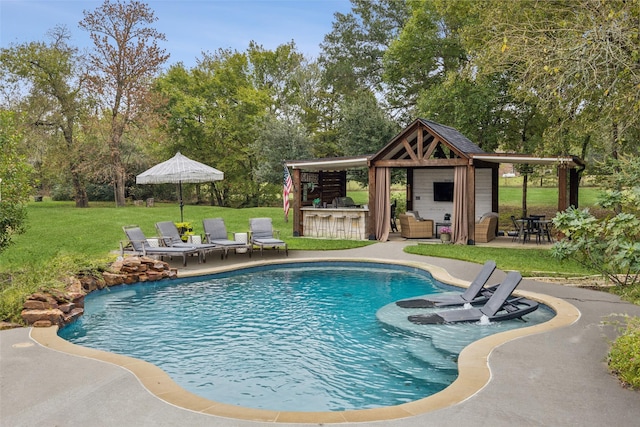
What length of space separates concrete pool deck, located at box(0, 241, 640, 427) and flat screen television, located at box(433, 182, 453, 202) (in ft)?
42.4

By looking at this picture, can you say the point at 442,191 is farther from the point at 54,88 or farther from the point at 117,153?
the point at 54,88

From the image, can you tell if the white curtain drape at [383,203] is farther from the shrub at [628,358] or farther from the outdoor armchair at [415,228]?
the shrub at [628,358]

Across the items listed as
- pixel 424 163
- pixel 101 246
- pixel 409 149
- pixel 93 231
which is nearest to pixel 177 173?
pixel 101 246

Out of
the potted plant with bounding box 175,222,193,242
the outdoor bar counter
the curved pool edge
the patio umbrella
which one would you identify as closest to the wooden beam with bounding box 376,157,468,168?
the outdoor bar counter

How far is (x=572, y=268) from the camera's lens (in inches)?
439

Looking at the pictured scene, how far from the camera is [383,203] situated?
16.8 metres

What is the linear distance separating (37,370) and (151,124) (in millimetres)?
26264

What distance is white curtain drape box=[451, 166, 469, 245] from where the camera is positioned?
51.1 ft

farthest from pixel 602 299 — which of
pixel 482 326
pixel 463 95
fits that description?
pixel 463 95

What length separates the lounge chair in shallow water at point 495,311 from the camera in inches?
297

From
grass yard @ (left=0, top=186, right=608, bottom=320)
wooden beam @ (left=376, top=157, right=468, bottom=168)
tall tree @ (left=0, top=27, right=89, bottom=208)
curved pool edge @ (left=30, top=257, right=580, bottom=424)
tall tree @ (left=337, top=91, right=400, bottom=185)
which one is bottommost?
curved pool edge @ (left=30, top=257, right=580, bottom=424)

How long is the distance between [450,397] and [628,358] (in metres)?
1.77

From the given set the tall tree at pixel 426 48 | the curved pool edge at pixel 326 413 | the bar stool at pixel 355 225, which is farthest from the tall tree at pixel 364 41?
the curved pool edge at pixel 326 413

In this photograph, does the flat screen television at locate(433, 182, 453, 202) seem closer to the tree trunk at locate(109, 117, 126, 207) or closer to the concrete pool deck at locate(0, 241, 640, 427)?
the concrete pool deck at locate(0, 241, 640, 427)
